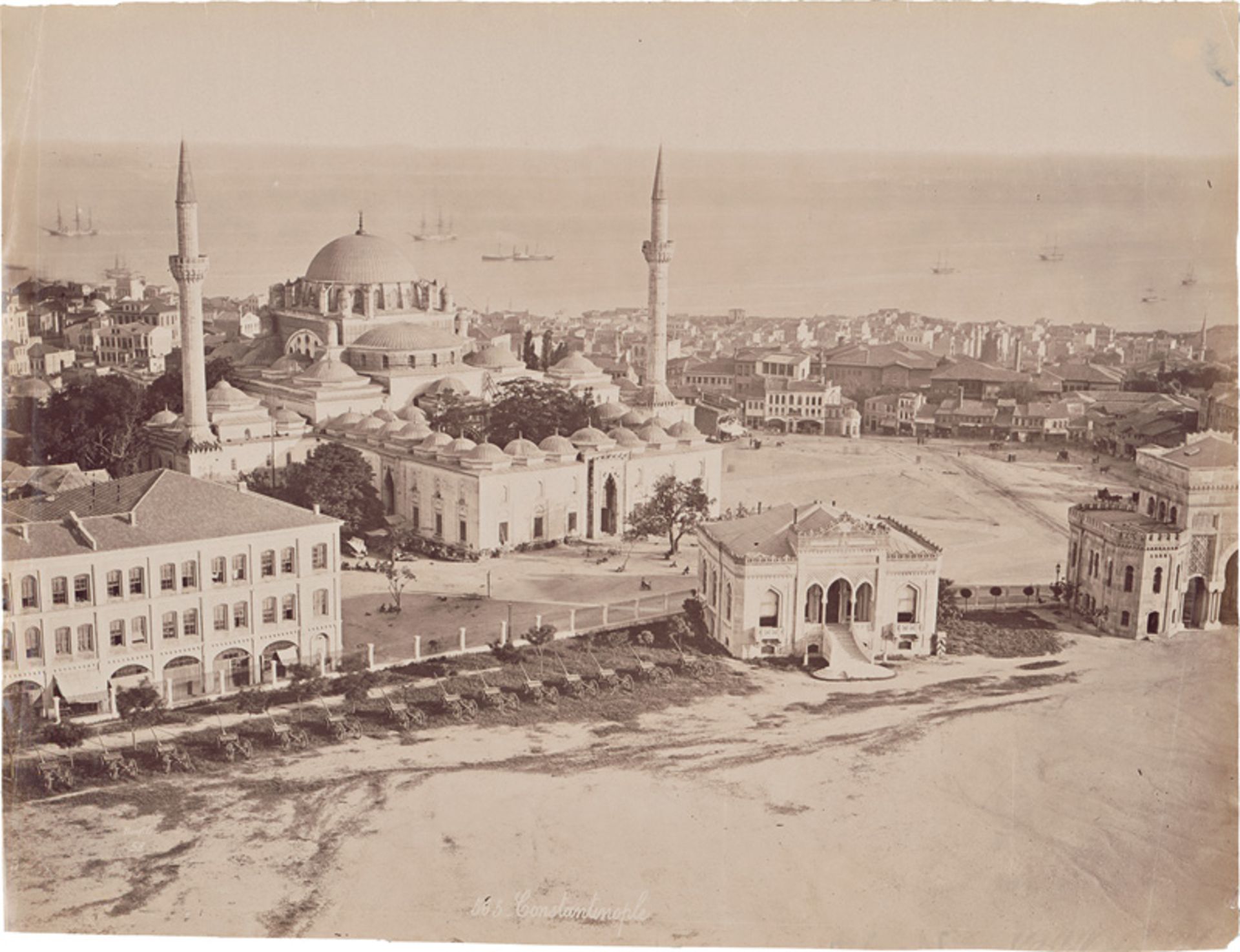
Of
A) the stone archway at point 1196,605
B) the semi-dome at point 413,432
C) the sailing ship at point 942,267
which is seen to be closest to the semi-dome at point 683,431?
the semi-dome at point 413,432

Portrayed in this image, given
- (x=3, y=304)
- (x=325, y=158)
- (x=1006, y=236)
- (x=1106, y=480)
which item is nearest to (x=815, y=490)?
(x=1106, y=480)

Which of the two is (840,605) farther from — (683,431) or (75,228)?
(75,228)

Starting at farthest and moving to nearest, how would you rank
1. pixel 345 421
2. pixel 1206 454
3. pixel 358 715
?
pixel 345 421 → pixel 1206 454 → pixel 358 715

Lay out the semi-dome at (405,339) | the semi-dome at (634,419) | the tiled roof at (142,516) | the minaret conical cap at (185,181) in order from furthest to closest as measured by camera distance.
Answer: the semi-dome at (405,339), the semi-dome at (634,419), the minaret conical cap at (185,181), the tiled roof at (142,516)

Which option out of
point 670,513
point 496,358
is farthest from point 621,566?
point 496,358

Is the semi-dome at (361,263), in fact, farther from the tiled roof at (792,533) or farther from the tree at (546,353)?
the tiled roof at (792,533)
